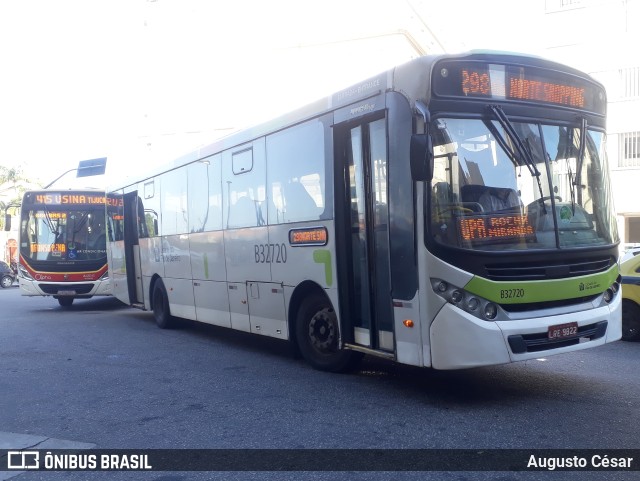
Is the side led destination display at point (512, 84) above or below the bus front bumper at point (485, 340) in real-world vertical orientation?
above

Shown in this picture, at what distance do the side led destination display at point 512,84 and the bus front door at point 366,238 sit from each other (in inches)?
33.1

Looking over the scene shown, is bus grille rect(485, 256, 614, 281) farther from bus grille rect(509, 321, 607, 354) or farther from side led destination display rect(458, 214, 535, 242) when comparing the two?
bus grille rect(509, 321, 607, 354)

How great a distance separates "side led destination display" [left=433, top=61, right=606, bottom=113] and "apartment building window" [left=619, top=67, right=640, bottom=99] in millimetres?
24509

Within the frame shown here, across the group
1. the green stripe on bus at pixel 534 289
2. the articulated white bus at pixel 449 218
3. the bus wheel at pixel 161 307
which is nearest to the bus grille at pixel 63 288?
the bus wheel at pixel 161 307

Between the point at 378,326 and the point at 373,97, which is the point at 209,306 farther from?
the point at 373,97

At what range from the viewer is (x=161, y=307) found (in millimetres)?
13125

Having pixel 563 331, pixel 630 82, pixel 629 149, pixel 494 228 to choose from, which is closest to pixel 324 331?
pixel 494 228

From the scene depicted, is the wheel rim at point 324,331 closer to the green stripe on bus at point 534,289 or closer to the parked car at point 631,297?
the green stripe on bus at point 534,289

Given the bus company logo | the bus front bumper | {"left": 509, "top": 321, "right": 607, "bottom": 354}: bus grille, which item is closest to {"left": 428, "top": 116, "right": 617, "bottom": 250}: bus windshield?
the bus front bumper

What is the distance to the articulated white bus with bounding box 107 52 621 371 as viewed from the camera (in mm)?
5945

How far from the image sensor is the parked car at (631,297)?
1002cm

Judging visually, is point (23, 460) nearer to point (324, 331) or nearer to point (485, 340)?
point (324, 331)

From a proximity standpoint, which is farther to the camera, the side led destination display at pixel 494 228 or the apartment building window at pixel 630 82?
the apartment building window at pixel 630 82

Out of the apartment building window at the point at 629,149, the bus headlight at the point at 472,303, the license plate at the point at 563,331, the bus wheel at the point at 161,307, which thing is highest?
the apartment building window at the point at 629,149
